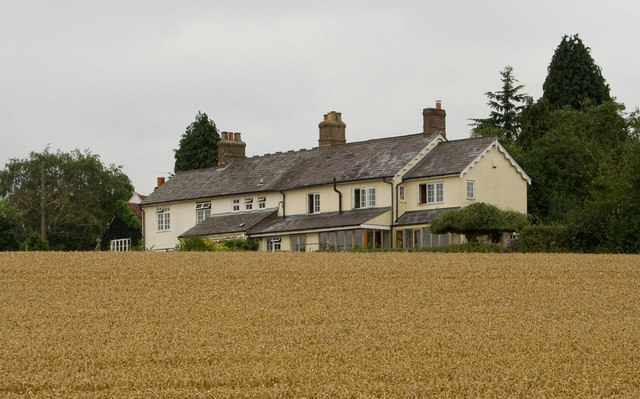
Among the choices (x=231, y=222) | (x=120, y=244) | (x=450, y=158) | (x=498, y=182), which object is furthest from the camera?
(x=120, y=244)

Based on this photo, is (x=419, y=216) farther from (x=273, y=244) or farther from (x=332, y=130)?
(x=332, y=130)

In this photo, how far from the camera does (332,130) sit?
73.4 meters

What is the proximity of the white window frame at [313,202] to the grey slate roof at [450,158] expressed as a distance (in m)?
6.30

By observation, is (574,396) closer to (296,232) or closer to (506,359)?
(506,359)

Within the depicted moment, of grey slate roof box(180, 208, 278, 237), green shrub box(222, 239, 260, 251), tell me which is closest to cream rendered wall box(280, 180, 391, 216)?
grey slate roof box(180, 208, 278, 237)

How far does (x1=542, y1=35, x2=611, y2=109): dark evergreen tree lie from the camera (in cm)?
9188

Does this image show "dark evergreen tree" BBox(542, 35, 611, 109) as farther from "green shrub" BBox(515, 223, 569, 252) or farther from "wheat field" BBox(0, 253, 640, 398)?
"wheat field" BBox(0, 253, 640, 398)

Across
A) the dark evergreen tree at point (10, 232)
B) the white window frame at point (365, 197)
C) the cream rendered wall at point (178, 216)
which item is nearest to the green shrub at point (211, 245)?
the white window frame at point (365, 197)

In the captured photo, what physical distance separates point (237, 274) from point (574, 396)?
18792 millimetres

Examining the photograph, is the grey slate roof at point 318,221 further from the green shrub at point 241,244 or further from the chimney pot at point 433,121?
the chimney pot at point 433,121

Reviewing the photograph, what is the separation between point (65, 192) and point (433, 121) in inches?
1803

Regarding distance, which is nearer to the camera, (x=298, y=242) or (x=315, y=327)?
(x=315, y=327)

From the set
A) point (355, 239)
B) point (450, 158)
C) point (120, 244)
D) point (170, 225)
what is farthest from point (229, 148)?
point (450, 158)

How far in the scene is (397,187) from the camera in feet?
209
